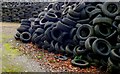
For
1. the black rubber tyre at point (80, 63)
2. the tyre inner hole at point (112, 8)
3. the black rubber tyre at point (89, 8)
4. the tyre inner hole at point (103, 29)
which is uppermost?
the tyre inner hole at point (112, 8)

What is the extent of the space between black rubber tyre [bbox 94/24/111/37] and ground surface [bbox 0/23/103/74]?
1363mm

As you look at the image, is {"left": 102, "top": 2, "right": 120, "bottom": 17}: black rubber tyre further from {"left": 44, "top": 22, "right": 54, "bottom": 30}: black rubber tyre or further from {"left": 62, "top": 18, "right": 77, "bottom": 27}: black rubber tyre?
{"left": 44, "top": 22, "right": 54, "bottom": 30}: black rubber tyre

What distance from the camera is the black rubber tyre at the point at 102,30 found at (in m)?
8.20

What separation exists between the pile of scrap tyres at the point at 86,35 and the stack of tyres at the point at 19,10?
9.69 m

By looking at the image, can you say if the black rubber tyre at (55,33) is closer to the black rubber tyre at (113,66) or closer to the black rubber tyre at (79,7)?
the black rubber tyre at (79,7)

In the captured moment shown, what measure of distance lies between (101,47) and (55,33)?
8.86 ft

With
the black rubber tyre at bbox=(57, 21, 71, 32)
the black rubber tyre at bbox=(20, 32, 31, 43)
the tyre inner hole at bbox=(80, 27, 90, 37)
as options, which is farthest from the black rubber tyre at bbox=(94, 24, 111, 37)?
the black rubber tyre at bbox=(20, 32, 31, 43)

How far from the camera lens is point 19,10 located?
20.9 meters

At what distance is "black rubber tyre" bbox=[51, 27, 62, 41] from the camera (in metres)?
9.86

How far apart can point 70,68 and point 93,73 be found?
860 millimetres

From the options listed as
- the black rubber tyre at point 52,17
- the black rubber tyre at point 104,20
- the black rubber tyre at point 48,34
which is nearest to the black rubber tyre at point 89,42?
the black rubber tyre at point 104,20

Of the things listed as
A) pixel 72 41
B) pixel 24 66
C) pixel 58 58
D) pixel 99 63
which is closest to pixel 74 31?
pixel 72 41

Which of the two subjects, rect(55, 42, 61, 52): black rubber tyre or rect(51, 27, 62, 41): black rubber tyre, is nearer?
rect(55, 42, 61, 52): black rubber tyre

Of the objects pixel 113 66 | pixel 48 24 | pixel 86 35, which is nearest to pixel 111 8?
pixel 86 35
